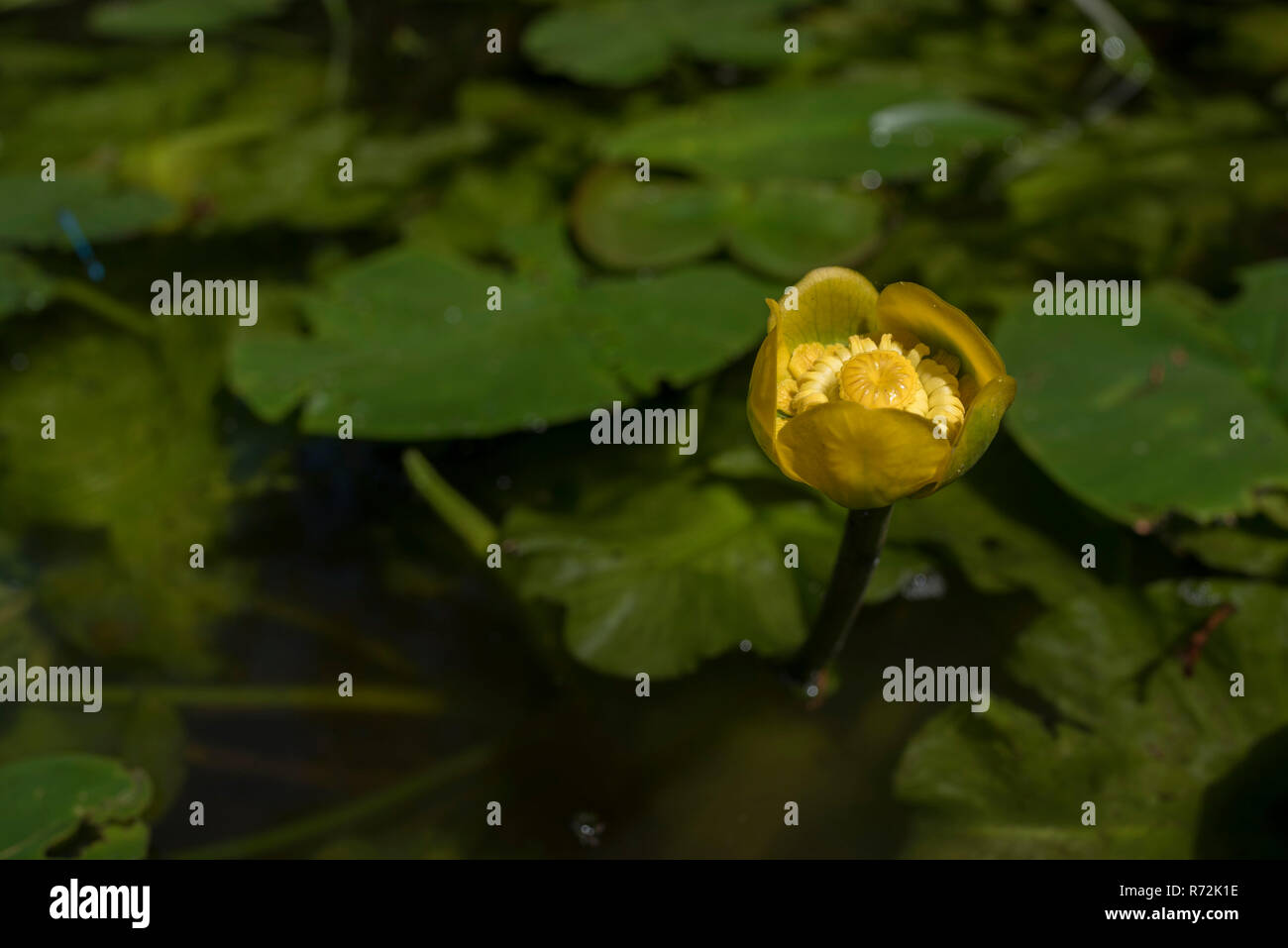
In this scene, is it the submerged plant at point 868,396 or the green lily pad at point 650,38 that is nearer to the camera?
the submerged plant at point 868,396

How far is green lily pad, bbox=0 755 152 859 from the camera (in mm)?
1448

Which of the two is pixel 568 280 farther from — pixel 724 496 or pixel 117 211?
pixel 117 211

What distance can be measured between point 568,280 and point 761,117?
839 millimetres

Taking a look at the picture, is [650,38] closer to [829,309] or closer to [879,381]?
[829,309]

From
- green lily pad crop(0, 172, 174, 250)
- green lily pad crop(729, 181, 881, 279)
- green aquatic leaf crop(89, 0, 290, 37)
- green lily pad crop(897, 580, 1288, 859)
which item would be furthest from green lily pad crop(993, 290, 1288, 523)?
green aquatic leaf crop(89, 0, 290, 37)

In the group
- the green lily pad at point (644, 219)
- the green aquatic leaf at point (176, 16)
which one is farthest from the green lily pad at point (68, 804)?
the green aquatic leaf at point (176, 16)

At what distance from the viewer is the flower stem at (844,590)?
3.85ft

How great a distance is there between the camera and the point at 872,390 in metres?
1.05

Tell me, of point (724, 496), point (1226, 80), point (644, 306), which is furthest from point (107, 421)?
point (1226, 80)

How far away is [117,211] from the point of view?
2701 mm

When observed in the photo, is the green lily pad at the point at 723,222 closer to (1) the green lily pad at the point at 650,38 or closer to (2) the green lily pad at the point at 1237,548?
(1) the green lily pad at the point at 650,38

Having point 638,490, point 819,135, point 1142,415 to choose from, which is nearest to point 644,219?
point 819,135

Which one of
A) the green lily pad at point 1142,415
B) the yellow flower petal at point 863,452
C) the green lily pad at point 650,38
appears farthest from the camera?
the green lily pad at point 650,38
